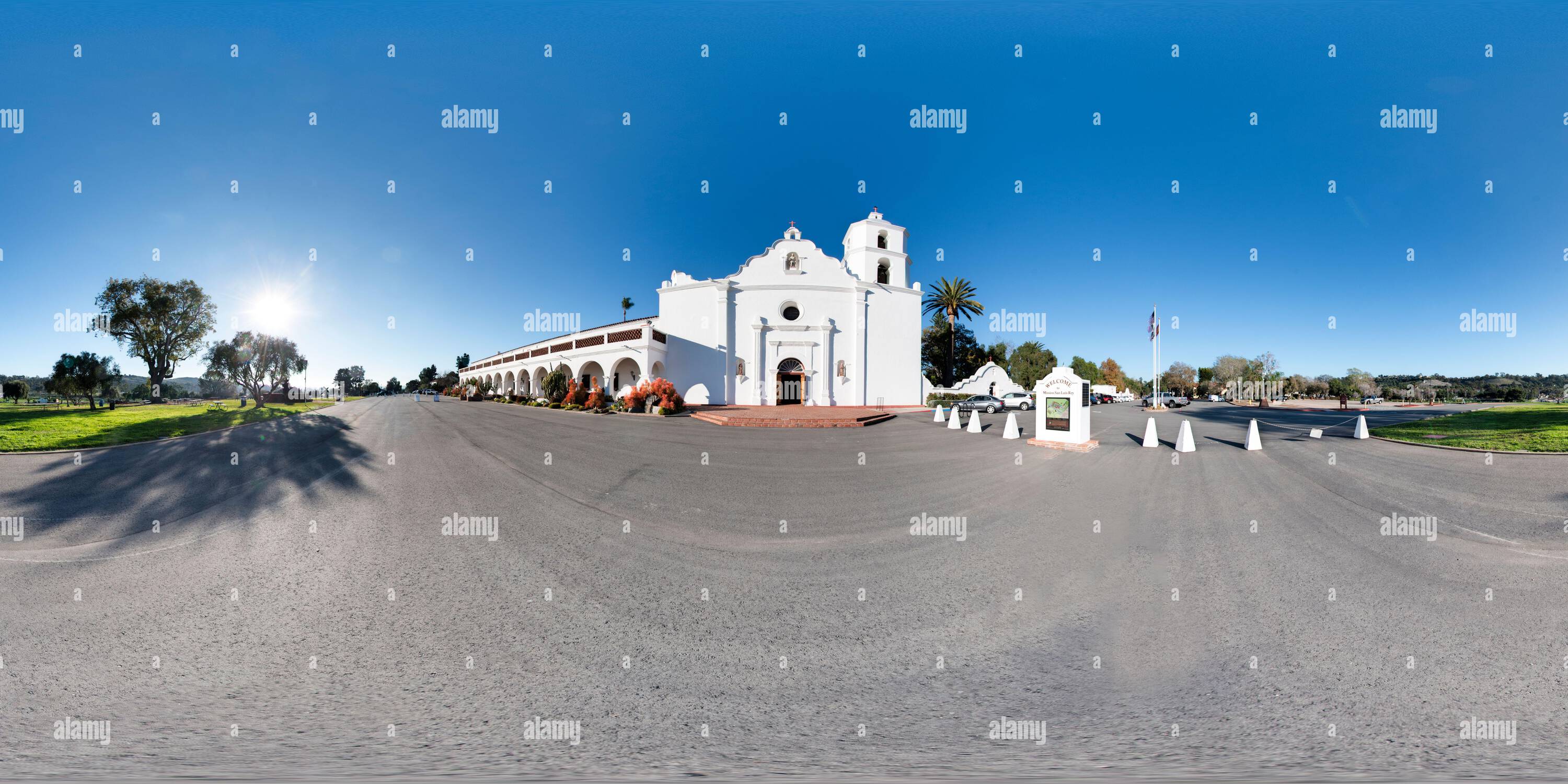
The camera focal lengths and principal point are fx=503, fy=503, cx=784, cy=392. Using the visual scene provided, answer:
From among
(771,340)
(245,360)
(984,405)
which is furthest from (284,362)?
(984,405)

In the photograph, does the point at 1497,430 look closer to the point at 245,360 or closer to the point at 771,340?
the point at 771,340

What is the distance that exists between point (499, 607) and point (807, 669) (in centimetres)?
224

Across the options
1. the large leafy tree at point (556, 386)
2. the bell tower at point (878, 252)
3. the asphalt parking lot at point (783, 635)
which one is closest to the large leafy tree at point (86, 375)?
the large leafy tree at point (556, 386)

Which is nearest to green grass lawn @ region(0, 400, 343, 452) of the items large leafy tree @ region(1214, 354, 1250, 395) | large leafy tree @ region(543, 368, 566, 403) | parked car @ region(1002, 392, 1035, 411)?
large leafy tree @ region(543, 368, 566, 403)

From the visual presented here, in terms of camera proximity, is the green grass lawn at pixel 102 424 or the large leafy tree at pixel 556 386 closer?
the green grass lawn at pixel 102 424

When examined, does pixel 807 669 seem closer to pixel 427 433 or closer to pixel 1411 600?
pixel 1411 600

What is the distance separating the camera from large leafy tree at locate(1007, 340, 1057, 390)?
63.3 m

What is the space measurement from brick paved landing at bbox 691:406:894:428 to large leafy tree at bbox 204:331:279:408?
19873mm

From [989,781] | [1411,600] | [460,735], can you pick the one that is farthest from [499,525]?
[1411,600]

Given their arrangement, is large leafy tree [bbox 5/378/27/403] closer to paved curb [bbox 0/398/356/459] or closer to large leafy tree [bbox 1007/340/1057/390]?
paved curb [bbox 0/398/356/459]

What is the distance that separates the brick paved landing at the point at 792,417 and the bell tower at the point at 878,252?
37.9ft

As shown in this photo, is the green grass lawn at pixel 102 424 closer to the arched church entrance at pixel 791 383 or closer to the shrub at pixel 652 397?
Result: the shrub at pixel 652 397

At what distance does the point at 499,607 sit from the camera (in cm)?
356

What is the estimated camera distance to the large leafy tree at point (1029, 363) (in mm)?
63281
